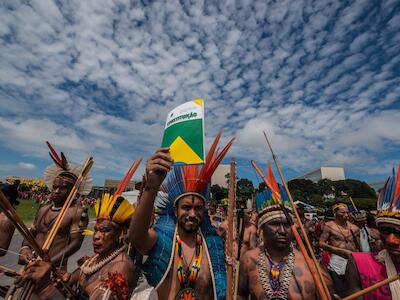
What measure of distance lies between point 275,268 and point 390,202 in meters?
1.29

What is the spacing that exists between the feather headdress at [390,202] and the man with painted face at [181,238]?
1.61 meters

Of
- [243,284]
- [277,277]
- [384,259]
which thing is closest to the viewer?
[384,259]

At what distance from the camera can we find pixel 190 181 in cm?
270

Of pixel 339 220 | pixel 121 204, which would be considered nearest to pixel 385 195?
pixel 121 204

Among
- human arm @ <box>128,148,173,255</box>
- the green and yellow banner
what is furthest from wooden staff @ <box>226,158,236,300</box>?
human arm @ <box>128,148,173,255</box>

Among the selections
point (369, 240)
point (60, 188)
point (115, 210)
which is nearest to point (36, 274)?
point (115, 210)

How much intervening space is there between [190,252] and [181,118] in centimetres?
139

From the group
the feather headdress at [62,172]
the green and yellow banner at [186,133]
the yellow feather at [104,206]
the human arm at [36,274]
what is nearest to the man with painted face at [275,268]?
the green and yellow banner at [186,133]

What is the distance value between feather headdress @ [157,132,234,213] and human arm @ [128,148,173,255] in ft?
2.45

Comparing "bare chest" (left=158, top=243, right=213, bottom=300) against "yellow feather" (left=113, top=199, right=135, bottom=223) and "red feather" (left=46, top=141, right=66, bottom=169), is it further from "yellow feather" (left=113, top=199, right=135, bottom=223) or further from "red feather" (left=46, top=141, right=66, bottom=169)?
"red feather" (left=46, top=141, right=66, bottom=169)

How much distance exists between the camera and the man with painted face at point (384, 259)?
6.72ft

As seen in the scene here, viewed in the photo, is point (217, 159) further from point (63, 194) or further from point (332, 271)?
point (332, 271)

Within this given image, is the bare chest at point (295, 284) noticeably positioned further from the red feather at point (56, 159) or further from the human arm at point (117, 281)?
the red feather at point (56, 159)

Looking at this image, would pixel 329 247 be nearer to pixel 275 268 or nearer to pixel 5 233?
pixel 275 268
